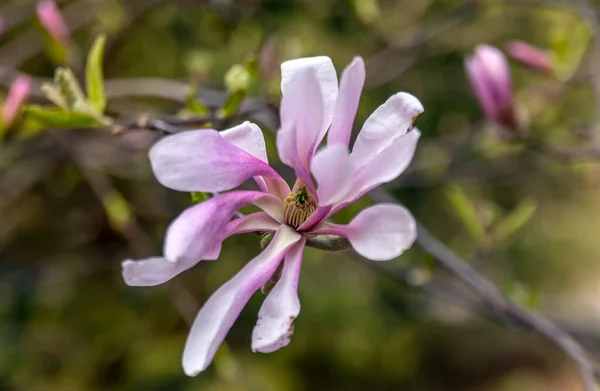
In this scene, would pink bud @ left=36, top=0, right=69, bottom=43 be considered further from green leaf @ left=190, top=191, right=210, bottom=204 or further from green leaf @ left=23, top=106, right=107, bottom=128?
green leaf @ left=190, top=191, right=210, bottom=204

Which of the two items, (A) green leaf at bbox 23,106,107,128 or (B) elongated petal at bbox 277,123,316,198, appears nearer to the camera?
(B) elongated petal at bbox 277,123,316,198

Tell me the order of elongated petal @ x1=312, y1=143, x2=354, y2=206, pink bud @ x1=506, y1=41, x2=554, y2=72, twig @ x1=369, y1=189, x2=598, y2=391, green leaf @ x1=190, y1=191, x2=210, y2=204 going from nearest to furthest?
elongated petal @ x1=312, y1=143, x2=354, y2=206 < green leaf @ x1=190, y1=191, x2=210, y2=204 < twig @ x1=369, y1=189, x2=598, y2=391 < pink bud @ x1=506, y1=41, x2=554, y2=72

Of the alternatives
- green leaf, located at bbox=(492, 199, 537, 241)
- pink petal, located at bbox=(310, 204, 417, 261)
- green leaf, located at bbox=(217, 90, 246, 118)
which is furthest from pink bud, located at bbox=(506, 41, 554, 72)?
pink petal, located at bbox=(310, 204, 417, 261)

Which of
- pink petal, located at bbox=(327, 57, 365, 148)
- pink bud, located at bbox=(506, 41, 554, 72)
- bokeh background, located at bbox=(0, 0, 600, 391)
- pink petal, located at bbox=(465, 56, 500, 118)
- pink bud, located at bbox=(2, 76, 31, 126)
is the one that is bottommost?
bokeh background, located at bbox=(0, 0, 600, 391)

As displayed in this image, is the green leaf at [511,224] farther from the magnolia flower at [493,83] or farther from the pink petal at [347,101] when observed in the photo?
the pink petal at [347,101]

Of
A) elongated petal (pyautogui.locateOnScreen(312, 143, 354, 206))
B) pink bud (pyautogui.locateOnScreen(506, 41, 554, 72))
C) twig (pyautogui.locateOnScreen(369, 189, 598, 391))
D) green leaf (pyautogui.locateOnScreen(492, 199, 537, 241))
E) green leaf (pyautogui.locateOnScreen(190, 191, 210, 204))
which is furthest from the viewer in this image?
pink bud (pyautogui.locateOnScreen(506, 41, 554, 72))

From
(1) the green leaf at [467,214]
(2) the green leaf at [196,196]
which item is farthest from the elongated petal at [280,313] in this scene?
(1) the green leaf at [467,214]

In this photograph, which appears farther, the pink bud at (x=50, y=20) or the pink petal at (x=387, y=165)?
the pink bud at (x=50, y=20)
